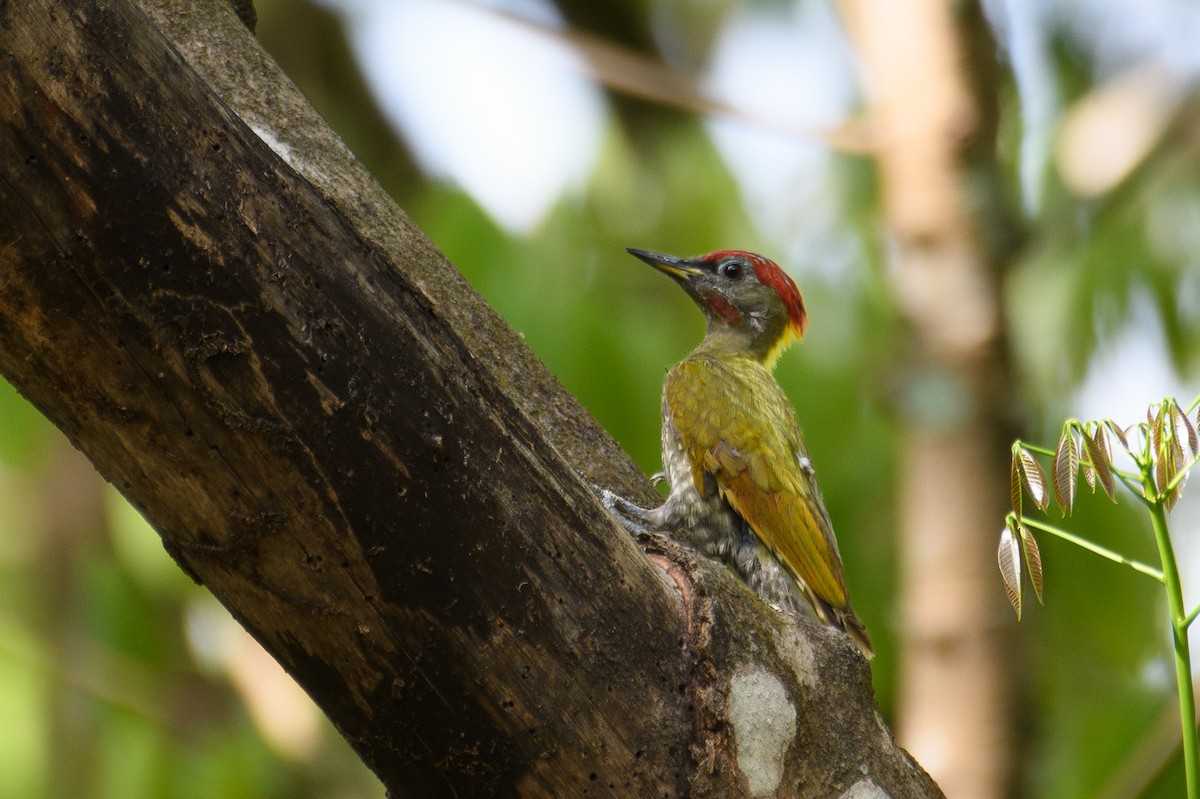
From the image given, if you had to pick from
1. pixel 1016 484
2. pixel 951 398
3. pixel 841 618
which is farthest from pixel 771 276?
pixel 1016 484

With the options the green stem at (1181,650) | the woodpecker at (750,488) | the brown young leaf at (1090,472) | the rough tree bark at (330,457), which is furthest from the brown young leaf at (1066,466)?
the woodpecker at (750,488)

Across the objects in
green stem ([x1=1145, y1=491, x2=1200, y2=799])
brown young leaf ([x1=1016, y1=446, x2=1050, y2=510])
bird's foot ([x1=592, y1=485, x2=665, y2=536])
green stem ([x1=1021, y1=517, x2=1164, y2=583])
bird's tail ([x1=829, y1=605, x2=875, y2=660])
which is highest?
bird's tail ([x1=829, y1=605, x2=875, y2=660])

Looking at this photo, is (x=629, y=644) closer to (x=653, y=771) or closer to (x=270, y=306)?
(x=653, y=771)

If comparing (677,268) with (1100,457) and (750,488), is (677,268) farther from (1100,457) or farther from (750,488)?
(1100,457)

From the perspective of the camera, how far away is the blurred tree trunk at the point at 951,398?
13.1 feet

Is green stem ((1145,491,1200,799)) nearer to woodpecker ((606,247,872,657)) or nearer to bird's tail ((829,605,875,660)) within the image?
woodpecker ((606,247,872,657))

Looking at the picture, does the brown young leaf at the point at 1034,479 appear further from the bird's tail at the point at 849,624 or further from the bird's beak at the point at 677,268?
the bird's beak at the point at 677,268

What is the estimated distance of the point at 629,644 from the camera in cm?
206

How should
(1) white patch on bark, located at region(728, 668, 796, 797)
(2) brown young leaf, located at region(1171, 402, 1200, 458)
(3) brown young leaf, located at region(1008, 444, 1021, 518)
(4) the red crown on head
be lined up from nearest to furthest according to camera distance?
(2) brown young leaf, located at region(1171, 402, 1200, 458)
(3) brown young leaf, located at region(1008, 444, 1021, 518)
(1) white patch on bark, located at region(728, 668, 796, 797)
(4) the red crown on head

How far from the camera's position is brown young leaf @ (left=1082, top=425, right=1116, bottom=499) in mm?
1782

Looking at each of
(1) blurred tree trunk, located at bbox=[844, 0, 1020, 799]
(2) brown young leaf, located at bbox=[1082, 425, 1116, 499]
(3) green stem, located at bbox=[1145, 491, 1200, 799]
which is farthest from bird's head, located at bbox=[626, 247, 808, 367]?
(3) green stem, located at bbox=[1145, 491, 1200, 799]

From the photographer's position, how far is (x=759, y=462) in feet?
13.5

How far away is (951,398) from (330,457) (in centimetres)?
278

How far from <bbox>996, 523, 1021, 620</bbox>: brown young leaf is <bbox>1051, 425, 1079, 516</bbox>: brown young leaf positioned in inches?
3.8
